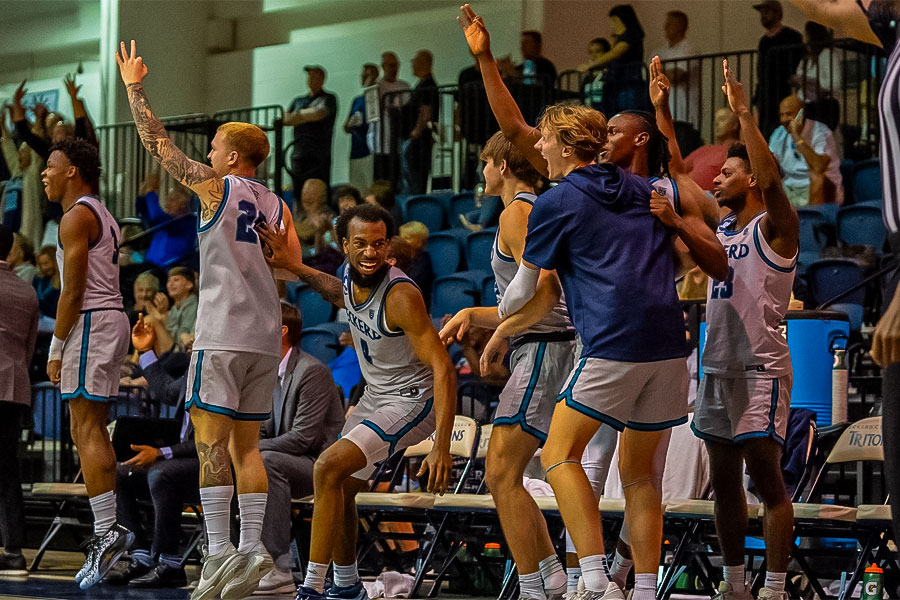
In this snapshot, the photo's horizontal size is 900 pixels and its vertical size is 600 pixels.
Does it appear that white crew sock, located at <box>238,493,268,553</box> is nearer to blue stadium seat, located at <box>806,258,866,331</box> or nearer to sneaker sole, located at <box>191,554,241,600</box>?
sneaker sole, located at <box>191,554,241,600</box>

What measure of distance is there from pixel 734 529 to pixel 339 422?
2.61 meters

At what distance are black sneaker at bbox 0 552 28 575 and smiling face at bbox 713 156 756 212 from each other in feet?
12.9

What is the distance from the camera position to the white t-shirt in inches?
495

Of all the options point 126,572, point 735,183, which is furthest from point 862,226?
point 126,572

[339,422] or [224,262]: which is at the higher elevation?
[224,262]

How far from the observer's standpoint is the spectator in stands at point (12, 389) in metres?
6.88

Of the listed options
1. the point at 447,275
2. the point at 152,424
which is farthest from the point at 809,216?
the point at 152,424

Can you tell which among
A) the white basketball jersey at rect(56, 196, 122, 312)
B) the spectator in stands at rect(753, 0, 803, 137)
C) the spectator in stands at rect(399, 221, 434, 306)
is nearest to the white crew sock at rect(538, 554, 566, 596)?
the white basketball jersey at rect(56, 196, 122, 312)

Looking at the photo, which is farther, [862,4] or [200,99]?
[200,99]

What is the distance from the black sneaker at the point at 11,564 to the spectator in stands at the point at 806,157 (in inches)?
256

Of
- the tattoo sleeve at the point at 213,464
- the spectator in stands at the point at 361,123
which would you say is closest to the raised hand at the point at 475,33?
the tattoo sleeve at the point at 213,464

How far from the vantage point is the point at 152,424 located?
24.3 feet

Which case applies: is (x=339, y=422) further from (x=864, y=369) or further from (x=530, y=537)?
(x=864, y=369)

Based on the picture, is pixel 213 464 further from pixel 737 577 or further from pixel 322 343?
pixel 322 343
